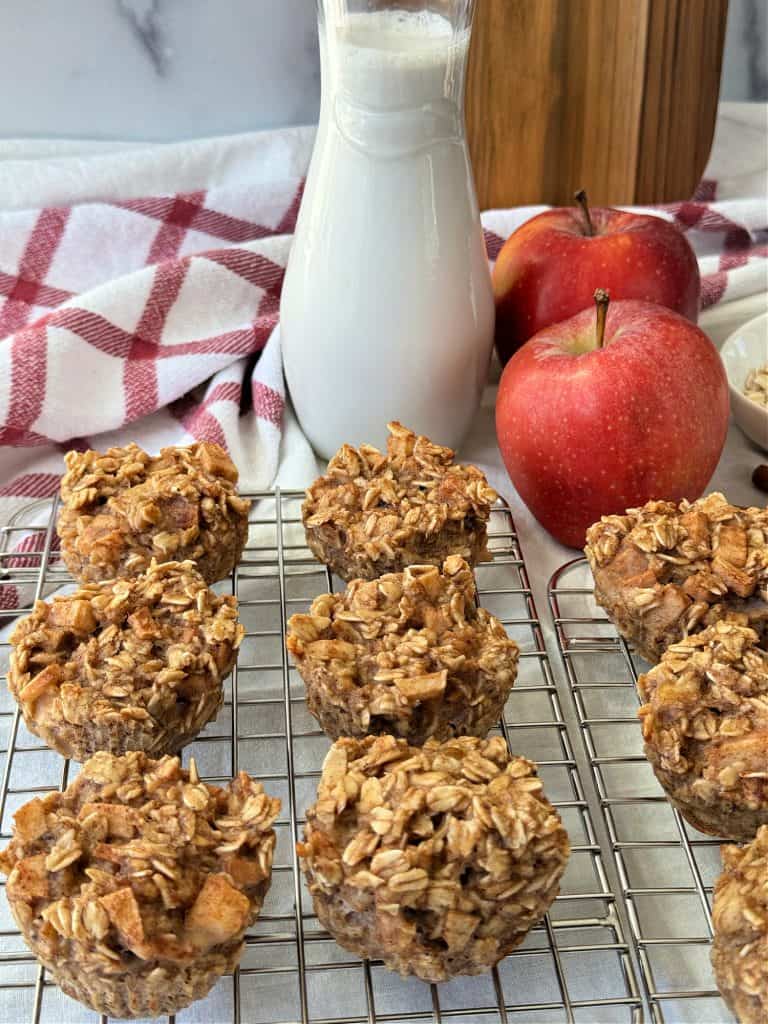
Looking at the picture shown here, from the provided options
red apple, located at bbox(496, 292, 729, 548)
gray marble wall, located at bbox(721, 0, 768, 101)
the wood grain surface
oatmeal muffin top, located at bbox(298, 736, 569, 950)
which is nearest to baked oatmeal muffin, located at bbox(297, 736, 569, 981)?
oatmeal muffin top, located at bbox(298, 736, 569, 950)

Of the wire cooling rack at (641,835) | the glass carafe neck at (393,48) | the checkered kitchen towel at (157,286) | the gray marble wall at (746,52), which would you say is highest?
the glass carafe neck at (393,48)

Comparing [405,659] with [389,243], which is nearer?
[405,659]

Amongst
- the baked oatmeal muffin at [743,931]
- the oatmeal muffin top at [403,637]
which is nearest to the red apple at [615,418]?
the oatmeal muffin top at [403,637]

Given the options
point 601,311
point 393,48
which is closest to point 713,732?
point 601,311

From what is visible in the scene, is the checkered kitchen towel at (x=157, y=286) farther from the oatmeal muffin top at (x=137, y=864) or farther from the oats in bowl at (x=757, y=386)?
the oatmeal muffin top at (x=137, y=864)

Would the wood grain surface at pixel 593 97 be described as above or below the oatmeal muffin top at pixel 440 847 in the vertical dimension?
above

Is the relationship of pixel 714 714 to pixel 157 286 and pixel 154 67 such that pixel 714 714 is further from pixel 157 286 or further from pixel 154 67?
pixel 154 67

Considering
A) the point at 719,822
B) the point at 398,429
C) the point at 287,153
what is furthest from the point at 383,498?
the point at 287,153
